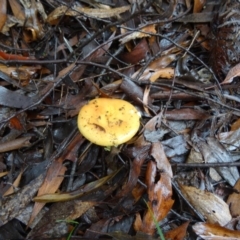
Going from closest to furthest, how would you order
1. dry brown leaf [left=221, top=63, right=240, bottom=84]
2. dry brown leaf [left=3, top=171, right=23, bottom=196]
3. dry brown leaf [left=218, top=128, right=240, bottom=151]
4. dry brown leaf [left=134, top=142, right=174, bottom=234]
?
1. dry brown leaf [left=134, top=142, right=174, bottom=234]
2. dry brown leaf [left=3, top=171, right=23, bottom=196]
3. dry brown leaf [left=218, top=128, right=240, bottom=151]
4. dry brown leaf [left=221, top=63, right=240, bottom=84]

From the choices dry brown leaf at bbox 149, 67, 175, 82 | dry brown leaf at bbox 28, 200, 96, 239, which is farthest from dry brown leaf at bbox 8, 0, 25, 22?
dry brown leaf at bbox 28, 200, 96, 239

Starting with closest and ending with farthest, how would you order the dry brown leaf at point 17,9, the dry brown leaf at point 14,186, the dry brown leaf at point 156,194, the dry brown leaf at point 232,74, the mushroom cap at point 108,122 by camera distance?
1. the mushroom cap at point 108,122
2. the dry brown leaf at point 156,194
3. the dry brown leaf at point 14,186
4. the dry brown leaf at point 232,74
5. the dry brown leaf at point 17,9

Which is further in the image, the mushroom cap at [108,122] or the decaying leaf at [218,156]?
the decaying leaf at [218,156]

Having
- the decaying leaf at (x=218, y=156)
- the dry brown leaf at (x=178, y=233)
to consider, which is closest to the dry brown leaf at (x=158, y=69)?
the decaying leaf at (x=218, y=156)

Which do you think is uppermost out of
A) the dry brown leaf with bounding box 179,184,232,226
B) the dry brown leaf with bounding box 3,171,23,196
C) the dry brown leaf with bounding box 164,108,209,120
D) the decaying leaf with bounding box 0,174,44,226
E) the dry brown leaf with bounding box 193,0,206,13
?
the dry brown leaf with bounding box 193,0,206,13

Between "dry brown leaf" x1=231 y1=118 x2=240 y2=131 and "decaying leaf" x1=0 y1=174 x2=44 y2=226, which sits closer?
"decaying leaf" x1=0 y1=174 x2=44 y2=226

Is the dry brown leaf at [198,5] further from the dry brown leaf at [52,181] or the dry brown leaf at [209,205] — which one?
the dry brown leaf at [52,181]

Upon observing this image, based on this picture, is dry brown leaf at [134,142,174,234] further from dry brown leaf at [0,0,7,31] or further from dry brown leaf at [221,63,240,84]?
dry brown leaf at [0,0,7,31]
